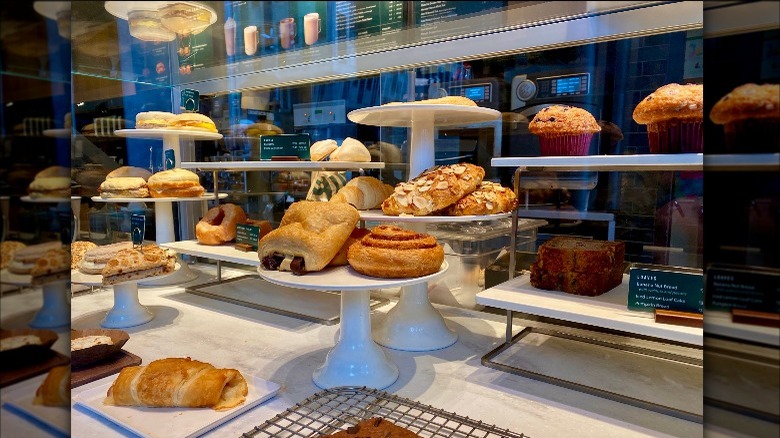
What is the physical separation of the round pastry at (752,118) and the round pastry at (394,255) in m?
1.17

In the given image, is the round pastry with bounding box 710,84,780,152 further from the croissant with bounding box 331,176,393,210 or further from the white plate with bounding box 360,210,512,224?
the croissant with bounding box 331,176,393,210

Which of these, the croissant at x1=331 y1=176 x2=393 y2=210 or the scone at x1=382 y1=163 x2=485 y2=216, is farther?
the croissant at x1=331 y1=176 x2=393 y2=210

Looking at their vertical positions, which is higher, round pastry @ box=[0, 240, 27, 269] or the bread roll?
the bread roll

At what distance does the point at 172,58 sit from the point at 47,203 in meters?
0.80

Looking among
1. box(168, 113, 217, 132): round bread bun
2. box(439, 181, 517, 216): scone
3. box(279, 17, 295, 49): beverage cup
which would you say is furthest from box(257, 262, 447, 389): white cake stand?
box(168, 113, 217, 132): round bread bun

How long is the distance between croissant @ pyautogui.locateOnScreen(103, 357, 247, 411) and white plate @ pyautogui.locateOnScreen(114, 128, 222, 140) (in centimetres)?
80

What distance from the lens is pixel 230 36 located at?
72 cm

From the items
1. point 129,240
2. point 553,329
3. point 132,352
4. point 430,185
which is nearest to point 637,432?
point 553,329

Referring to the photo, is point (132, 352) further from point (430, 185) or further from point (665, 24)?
point (665, 24)

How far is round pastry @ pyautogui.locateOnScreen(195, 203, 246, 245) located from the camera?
9.35ft

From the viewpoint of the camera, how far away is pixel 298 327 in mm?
2449

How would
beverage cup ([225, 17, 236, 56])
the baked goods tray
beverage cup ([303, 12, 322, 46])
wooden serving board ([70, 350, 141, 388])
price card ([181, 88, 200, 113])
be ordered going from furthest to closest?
1. price card ([181, 88, 200, 113])
2. wooden serving board ([70, 350, 141, 388])
3. the baked goods tray
4. beverage cup ([303, 12, 322, 46])
5. beverage cup ([225, 17, 236, 56])

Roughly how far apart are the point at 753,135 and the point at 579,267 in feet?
4.72

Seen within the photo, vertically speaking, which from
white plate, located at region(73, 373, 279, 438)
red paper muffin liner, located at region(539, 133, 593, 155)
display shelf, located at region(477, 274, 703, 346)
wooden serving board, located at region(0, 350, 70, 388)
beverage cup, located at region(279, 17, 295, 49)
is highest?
beverage cup, located at region(279, 17, 295, 49)
